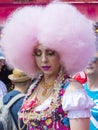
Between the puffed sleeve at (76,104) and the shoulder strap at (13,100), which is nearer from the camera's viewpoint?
the puffed sleeve at (76,104)

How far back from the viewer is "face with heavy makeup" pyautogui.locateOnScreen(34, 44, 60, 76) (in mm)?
2443

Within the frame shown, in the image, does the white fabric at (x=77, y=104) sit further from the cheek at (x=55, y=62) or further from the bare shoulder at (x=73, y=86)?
the cheek at (x=55, y=62)

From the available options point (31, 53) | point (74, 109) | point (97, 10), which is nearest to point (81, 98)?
point (74, 109)

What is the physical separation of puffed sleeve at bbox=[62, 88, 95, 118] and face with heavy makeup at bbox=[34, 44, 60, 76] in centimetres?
22

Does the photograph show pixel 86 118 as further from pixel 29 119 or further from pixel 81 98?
pixel 29 119

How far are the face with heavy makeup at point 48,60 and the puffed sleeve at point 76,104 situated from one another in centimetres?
22

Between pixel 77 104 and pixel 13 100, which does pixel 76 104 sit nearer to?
Answer: pixel 77 104

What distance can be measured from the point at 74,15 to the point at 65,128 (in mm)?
620

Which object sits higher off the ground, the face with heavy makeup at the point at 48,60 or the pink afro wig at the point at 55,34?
the pink afro wig at the point at 55,34

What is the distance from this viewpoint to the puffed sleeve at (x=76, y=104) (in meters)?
2.27

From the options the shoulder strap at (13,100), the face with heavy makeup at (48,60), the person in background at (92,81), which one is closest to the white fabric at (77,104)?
the face with heavy makeup at (48,60)

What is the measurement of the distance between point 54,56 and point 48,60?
43mm

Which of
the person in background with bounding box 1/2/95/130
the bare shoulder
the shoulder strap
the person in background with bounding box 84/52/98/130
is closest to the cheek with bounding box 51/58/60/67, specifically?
the person in background with bounding box 1/2/95/130

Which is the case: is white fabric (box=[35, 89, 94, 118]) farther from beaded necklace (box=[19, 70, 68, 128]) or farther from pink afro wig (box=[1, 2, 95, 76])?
pink afro wig (box=[1, 2, 95, 76])
